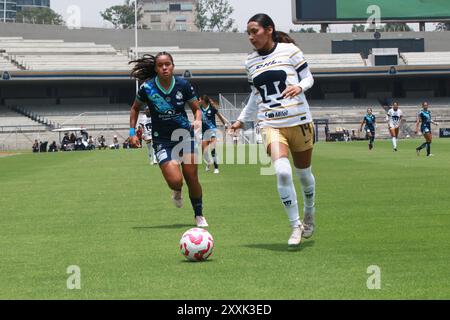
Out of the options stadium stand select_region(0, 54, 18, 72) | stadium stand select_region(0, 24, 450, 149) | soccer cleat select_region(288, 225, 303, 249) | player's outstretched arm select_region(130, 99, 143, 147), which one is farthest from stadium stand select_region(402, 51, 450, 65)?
soccer cleat select_region(288, 225, 303, 249)

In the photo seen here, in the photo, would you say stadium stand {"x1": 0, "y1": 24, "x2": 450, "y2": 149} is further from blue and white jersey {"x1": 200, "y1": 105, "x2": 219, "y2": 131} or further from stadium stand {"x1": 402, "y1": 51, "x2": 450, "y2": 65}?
blue and white jersey {"x1": 200, "y1": 105, "x2": 219, "y2": 131}

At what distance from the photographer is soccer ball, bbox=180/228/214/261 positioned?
31.0 ft

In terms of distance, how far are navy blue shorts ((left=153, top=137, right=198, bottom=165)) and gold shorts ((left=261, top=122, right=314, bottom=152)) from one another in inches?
102

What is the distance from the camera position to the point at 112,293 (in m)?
7.62

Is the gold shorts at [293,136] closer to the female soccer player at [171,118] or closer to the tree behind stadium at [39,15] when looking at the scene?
the female soccer player at [171,118]

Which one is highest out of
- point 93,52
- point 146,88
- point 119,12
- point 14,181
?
point 119,12

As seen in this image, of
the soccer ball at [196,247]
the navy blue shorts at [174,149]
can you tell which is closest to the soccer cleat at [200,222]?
the navy blue shorts at [174,149]

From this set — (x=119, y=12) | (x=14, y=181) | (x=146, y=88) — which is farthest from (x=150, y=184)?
(x=119, y=12)

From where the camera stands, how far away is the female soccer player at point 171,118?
516 inches

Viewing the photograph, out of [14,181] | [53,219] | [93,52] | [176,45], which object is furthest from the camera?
[176,45]

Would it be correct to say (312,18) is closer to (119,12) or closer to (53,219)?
(53,219)

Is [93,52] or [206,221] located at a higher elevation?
[93,52]

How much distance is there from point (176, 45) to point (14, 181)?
7510cm

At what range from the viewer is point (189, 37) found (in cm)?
10181
